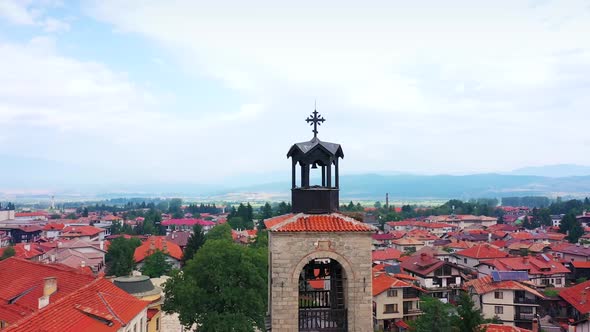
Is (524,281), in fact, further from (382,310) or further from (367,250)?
(367,250)

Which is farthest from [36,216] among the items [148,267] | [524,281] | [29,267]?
[524,281]

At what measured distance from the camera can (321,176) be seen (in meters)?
14.2

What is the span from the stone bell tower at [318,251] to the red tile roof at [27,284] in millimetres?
16110

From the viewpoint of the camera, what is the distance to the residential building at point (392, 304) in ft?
140

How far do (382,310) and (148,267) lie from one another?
28043 mm

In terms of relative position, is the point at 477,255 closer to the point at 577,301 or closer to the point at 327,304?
the point at 577,301

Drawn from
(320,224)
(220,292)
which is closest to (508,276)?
(220,292)

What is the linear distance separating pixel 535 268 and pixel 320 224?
55.8 metres

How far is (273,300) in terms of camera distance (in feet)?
42.3

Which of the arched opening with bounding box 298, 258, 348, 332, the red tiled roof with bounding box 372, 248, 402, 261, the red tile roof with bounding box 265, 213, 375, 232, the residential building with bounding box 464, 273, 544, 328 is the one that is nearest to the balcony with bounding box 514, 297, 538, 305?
the residential building with bounding box 464, 273, 544, 328

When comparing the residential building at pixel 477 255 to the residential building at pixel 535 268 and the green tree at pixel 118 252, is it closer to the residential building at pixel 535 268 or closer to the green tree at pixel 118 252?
the residential building at pixel 535 268

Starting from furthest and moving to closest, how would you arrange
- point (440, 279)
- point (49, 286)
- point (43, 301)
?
point (440, 279) → point (49, 286) → point (43, 301)

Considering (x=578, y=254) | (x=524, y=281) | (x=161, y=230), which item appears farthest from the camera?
(x=161, y=230)

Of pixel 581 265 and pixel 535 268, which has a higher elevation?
pixel 535 268
